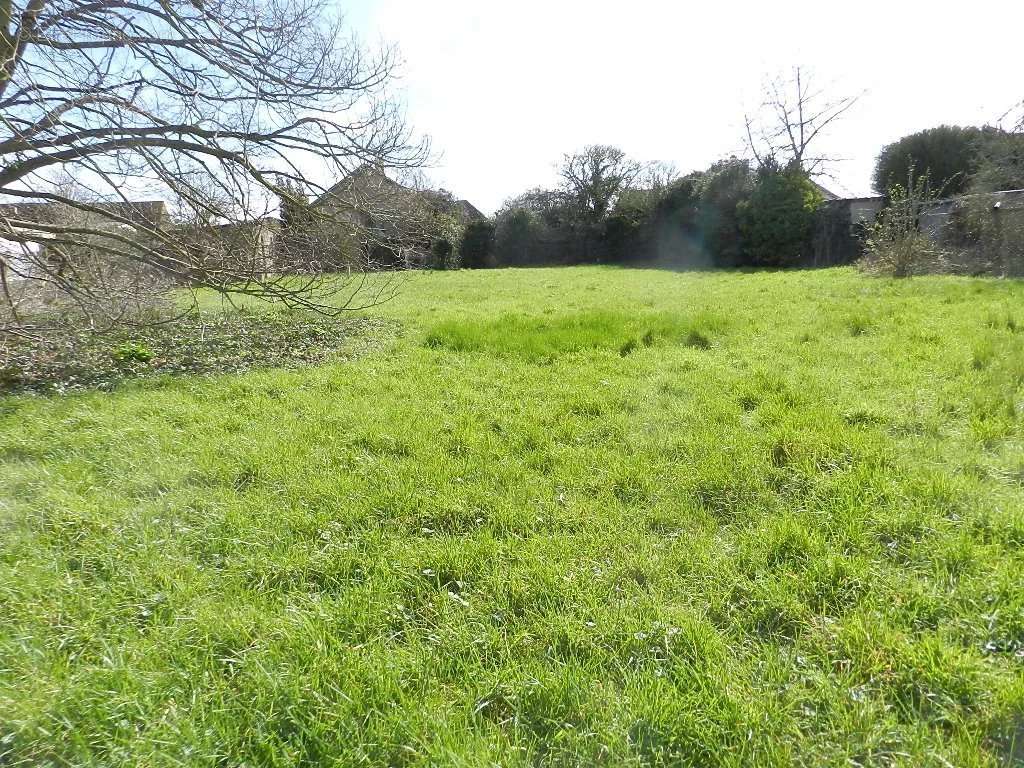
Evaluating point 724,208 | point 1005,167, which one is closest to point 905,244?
point 1005,167

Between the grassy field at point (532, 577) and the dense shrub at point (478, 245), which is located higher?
the dense shrub at point (478, 245)

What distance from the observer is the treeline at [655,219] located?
21516 mm

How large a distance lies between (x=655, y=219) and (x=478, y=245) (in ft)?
34.6

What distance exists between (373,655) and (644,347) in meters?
5.47

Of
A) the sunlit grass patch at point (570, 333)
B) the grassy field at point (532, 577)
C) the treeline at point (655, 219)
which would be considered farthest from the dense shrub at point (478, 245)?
the grassy field at point (532, 577)

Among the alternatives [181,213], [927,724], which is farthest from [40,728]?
[181,213]

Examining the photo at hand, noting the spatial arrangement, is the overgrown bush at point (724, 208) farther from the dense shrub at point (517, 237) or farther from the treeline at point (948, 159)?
the dense shrub at point (517, 237)

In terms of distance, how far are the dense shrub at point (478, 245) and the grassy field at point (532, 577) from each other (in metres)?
26.8

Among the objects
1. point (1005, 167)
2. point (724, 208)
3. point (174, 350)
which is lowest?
point (174, 350)

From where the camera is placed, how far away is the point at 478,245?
30469 mm

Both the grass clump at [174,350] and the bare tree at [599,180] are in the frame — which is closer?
the grass clump at [174,350]

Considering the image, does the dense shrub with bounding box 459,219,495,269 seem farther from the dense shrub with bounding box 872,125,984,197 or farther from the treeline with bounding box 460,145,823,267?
the dense shrub with bounding box 872,125,984,197

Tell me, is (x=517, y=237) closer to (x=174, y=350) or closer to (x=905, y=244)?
(x=905, y=244)

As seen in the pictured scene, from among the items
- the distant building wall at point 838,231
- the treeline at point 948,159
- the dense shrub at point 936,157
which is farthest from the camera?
the distant building wall at point 838,231
